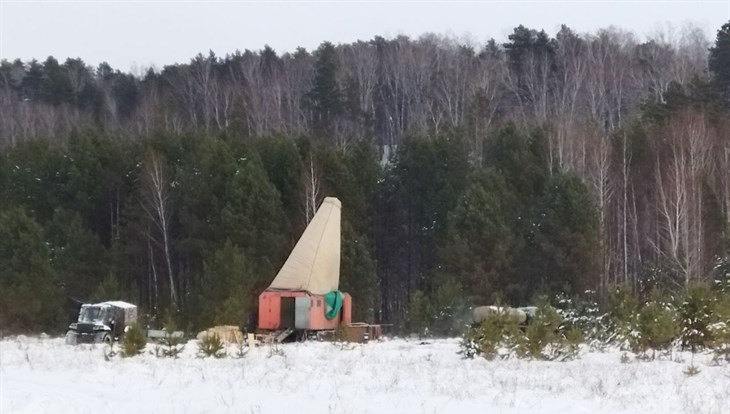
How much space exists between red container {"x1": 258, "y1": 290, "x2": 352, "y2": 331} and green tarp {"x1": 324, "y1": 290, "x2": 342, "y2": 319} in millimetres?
191

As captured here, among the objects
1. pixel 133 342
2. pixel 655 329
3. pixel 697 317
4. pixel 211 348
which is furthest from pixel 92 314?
pixel 697 317

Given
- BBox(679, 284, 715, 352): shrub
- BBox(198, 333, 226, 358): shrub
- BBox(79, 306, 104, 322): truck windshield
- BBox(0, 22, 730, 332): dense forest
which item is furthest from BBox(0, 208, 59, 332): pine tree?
BBox(679, 284, 715, 352): shrub

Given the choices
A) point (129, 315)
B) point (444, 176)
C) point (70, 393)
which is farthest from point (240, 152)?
point (70, 393)

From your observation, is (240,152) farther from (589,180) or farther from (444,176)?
(589,180)

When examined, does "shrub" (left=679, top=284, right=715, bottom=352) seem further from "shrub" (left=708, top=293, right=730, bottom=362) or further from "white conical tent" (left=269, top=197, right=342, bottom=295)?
"white conical tent" (left=269, top=197, right=342, bottom=295)

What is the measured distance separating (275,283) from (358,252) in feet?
24.4

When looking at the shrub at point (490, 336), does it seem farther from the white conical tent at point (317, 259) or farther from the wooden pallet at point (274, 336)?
the white conical tent at point (317, 259)

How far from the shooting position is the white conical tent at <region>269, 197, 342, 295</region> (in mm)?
29422

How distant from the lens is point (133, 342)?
18453 millimetres

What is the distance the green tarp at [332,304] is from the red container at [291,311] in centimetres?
19

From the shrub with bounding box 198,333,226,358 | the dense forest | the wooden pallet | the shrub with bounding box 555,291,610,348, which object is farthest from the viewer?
the dense forest

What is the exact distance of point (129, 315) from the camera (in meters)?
26.8

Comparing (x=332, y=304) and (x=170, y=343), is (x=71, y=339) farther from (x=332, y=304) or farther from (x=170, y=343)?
(x=332, y=304)

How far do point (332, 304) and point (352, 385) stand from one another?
50.5 ft
